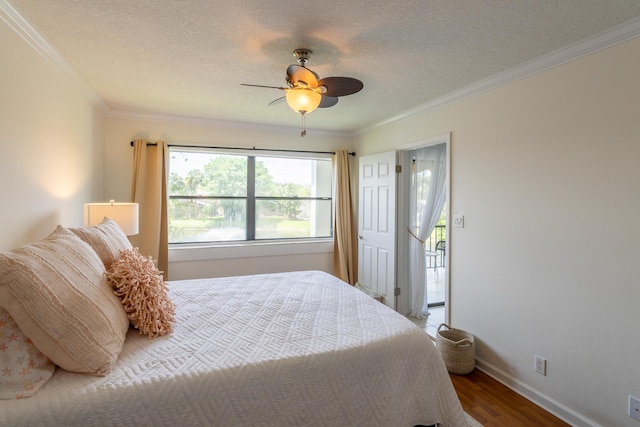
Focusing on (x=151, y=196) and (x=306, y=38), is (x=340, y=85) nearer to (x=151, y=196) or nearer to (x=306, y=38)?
(x=306, y=38)

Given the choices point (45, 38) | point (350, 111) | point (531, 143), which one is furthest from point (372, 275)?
point (45, 38)

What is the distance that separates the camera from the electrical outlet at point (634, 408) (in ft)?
5.71

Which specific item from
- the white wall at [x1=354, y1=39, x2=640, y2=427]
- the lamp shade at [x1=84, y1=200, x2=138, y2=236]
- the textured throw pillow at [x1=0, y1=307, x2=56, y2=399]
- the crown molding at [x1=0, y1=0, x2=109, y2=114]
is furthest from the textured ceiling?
the textured throw pillow at [x1=0, y1=307, x2=56, y2=399]

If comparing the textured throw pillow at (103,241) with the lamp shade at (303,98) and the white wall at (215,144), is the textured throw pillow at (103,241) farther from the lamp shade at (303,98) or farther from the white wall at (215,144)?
the white wall at (215,144)

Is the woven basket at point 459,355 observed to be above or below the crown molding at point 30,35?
below

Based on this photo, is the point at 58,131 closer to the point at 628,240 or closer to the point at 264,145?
the point at 264,145

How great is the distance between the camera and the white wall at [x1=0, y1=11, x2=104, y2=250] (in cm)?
176

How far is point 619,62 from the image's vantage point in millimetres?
1829

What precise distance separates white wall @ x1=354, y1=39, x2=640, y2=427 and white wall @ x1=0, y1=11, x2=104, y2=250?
3.16 m

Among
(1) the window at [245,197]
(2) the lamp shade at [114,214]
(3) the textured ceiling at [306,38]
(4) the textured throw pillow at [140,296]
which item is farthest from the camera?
(1) the window at [245,197]

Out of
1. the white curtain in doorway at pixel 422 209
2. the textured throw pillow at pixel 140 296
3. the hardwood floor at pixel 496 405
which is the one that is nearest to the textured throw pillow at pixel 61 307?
the textured throw pillow at pixel 140 296

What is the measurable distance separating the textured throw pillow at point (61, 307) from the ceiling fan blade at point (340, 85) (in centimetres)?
161

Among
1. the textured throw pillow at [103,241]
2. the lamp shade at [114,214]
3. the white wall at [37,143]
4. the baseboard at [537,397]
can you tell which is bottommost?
the baseboard at [537,397]

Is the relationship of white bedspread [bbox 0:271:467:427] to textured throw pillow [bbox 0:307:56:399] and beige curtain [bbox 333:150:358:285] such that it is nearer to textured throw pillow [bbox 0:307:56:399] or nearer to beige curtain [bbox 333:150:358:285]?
textured throw pillow [bbox 0:307:56:399]
